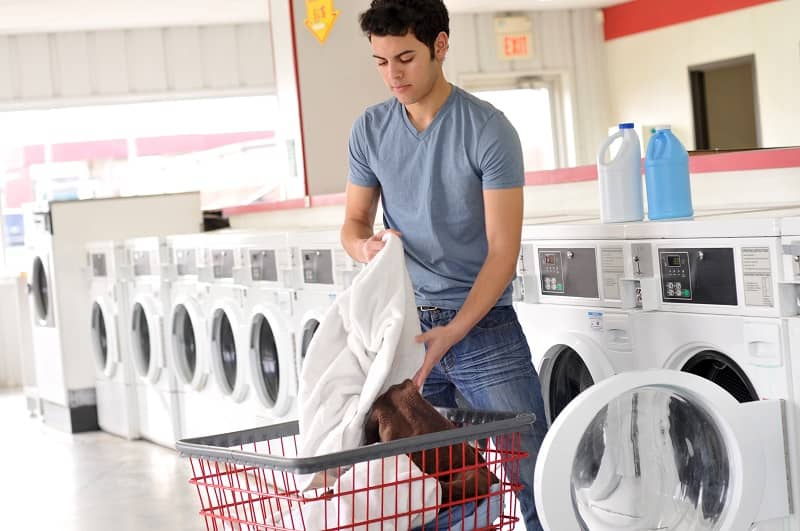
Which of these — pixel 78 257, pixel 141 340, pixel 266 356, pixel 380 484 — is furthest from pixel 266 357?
pixel 380 484

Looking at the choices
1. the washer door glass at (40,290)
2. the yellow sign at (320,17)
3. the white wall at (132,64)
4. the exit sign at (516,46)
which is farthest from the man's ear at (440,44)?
the exit sign at (516,46)

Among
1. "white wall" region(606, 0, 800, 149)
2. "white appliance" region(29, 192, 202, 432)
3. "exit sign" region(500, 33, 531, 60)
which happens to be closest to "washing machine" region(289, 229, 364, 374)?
"white appliance" region(29, 192, 202, 432)

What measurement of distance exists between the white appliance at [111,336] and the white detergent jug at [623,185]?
3606 mm

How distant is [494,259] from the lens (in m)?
1.96

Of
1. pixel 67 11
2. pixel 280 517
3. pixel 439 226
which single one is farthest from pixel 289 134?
pixel 280 517

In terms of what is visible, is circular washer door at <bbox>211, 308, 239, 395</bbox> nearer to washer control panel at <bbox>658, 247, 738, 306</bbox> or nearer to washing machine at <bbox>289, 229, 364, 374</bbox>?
washing machine at <bbox>289, 229, 364, 374</bbox>

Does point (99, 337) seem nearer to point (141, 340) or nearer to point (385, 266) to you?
point (141, 340)

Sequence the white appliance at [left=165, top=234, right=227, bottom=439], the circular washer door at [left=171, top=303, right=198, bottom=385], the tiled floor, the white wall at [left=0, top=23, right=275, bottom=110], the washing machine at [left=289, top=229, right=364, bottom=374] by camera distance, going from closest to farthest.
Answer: the washing machine at [left=289, top=229, right=364, bottom=374] → the tiled floor → the white appliance at [left=165, top=234, right=227, bottom=439] → the circular washer door at [left=171, top=303, right=198, bottom=385] → the white wall at [left=0, top=23, right=275, bottom=110]

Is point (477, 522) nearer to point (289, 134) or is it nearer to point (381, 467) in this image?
point (381, 467)

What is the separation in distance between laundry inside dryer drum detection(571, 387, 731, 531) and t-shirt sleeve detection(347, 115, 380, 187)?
2.04 feet

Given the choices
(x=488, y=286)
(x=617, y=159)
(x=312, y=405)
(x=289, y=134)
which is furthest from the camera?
(x=289, y=134)

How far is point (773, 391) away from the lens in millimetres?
2109

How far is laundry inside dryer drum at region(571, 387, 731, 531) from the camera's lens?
207 cm

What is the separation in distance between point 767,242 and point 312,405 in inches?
35.5
